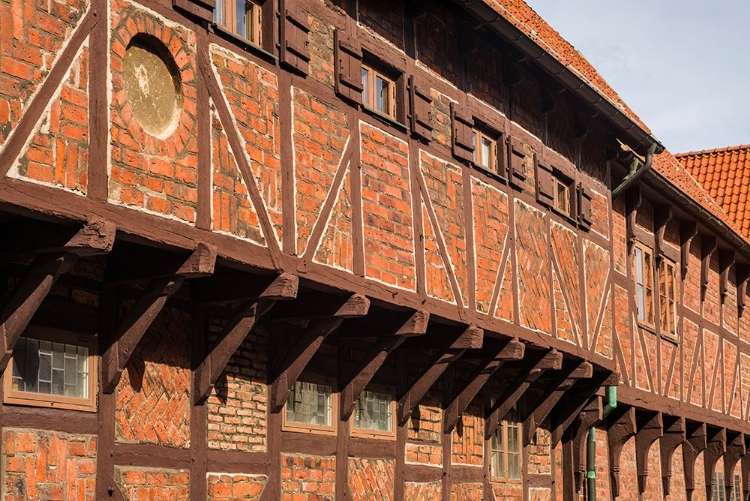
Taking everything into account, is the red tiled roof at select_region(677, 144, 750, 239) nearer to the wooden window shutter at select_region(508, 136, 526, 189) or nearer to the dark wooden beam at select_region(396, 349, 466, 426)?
the wooden window shutter at select_region(508, 136, 526, 189)

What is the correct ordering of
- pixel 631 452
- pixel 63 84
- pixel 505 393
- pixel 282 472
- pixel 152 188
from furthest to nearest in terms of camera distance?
1. pixel 631 452
2. pixel 505 393
3. pixel 282 472
4. pixel 152 188
5. pixel 63 84

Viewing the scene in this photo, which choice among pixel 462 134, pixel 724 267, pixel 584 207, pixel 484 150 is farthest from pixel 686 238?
pixel 462 134

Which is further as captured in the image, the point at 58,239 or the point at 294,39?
the point at 294,39

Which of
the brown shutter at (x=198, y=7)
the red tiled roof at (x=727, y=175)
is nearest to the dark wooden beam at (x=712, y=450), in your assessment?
the red tiled roof at (x=727, y=175)

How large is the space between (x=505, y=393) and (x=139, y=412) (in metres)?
5.62

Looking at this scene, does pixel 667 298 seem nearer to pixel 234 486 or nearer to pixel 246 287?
pixel 234 486

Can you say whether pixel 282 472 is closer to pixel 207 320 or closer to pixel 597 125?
pixel 207 320

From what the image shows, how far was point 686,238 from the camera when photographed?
63.8 ft

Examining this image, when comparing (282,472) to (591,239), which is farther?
(591,239)

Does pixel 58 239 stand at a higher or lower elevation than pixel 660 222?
lower

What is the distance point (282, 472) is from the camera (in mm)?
10477

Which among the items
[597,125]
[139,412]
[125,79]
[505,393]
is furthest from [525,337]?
[125,79]

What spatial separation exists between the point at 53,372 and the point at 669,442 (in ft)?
38.2

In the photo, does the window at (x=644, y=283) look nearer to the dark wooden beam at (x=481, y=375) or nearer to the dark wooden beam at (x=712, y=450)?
the dark wooden beam at (x=712, y=450)
